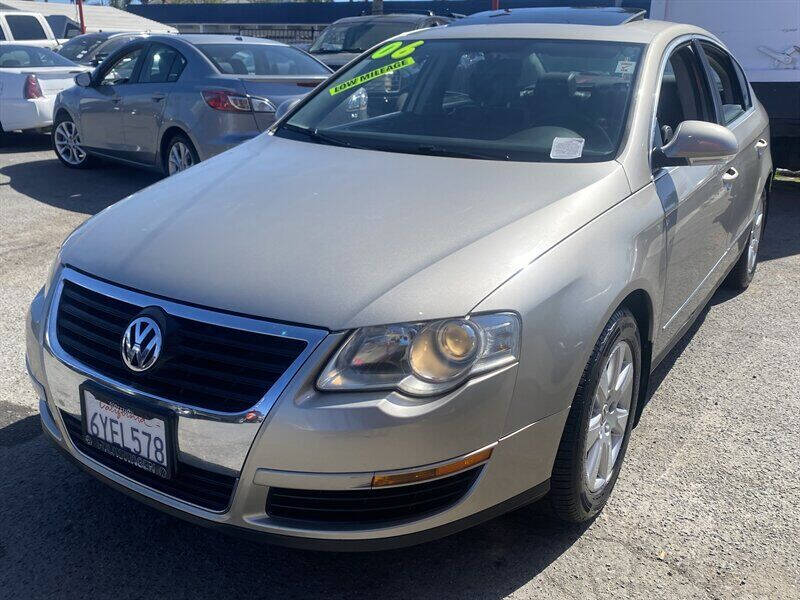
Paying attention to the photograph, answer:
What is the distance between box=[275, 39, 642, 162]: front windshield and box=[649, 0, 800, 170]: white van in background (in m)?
4.64

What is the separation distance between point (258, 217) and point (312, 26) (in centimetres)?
2799

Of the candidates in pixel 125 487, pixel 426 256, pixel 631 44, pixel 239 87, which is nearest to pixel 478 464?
pixel 426 256

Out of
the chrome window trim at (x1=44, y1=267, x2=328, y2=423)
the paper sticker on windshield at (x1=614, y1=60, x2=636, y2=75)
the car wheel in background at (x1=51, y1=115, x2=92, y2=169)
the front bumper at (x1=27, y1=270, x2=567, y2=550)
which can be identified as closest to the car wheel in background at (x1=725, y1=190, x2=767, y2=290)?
the paper sticker on windshield at (x1=614, y1=60, x2=636, y2=75)

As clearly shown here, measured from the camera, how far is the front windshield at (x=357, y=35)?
1161cm

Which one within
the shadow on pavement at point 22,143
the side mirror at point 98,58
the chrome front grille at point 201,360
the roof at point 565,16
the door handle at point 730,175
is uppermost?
the roof at point 565,16

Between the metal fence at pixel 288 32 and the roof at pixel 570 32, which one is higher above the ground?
the roof at pixel 570 32

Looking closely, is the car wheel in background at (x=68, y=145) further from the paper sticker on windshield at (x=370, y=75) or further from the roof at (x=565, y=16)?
the roof at (x=565, y=16)

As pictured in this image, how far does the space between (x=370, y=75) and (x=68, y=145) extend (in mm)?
6240

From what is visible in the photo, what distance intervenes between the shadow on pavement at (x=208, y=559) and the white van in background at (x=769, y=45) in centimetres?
598

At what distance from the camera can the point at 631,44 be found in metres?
3.65

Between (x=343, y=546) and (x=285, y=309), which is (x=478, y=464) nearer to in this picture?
(x=343, y=546)

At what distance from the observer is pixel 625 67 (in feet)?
11.6

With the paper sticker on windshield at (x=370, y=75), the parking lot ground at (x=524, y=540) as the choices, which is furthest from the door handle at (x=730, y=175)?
the paper sticker on windshield at (x=370, y=75)

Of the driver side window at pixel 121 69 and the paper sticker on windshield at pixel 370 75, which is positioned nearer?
the paper sticker on windshield at pixel 370 75
